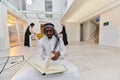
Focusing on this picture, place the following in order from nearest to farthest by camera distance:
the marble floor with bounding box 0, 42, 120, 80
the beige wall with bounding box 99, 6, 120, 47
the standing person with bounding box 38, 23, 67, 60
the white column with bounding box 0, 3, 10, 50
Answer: the standing person with bounding box 38, 23, 67, 60 < the marble floor with bounding box 0, 42, 120, 80 < the white column with bounding box 0, 3, 10, 50 < the beige wall with bounding box 99, 6, 120, 47

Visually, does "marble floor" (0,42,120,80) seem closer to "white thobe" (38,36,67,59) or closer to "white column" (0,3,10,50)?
"white thobe" (38,36,67,59)

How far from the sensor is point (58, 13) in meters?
12.2

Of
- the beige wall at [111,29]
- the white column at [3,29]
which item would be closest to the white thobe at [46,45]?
the white column at [3,29]

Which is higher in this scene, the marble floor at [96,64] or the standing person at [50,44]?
the standing person at [50,44]

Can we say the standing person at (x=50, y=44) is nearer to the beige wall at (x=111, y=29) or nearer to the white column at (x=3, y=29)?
the white column at (x=3, y=29)

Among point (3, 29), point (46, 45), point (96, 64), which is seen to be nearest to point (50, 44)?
point (46, 45)

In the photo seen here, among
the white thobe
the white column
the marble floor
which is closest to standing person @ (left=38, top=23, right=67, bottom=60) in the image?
the white thobe

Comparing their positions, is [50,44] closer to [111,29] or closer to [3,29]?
[3,29]

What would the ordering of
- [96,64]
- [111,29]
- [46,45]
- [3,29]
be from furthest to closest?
[111,29]
[3,29]
[96,64]
[46,45]

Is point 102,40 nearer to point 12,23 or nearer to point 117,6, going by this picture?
point 117,6

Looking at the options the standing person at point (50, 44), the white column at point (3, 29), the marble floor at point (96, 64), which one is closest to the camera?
the standing person at point (50, 44)

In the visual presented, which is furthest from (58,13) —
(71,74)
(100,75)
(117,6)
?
(71,74)

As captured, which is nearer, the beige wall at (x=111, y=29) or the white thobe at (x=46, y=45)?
the white thobe at (x=46, y=45)

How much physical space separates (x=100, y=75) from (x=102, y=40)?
6.02 meters
